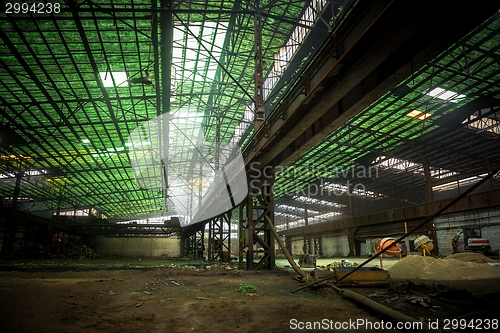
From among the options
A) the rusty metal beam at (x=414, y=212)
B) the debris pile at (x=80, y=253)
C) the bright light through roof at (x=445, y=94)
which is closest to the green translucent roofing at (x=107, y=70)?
the debris pile at (x=80, y=253)

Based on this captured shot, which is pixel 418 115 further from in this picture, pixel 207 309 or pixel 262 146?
pixel 207 309

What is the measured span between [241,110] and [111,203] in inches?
1127

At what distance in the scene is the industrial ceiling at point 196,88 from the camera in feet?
41.7

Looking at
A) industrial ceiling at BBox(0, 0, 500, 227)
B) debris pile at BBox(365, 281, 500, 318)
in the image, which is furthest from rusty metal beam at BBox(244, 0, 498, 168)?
debris pile at BBox(365, 281, 500, 318)

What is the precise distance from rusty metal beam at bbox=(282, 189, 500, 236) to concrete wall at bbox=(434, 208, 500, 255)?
2.62 m

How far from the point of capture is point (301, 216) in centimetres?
4656

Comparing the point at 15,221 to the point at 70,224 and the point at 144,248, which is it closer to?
the point at 70,224

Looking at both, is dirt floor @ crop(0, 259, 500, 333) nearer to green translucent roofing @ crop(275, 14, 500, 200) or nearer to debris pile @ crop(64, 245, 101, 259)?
green translucent roofing @ crop(275, 14, 500, 200)

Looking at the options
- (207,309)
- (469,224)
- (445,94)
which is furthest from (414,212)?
(207,309)

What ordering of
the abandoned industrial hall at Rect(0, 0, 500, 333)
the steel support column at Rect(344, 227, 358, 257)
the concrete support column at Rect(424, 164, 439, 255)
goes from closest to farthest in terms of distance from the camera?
the abandoned industrial hall at Rect(0, 0, 500, 333) → the concrete support column at Rect(424, 164, 439, 255) → the steel support column at Rect(344, 227, 358, 257)

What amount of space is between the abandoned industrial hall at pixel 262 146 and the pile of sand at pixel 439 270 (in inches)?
2.6

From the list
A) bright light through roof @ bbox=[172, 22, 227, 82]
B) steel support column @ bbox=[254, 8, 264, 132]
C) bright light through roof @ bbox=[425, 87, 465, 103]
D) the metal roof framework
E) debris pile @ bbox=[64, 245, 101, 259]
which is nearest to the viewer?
steel support column @ bbox=[254, 8, 264, 132]

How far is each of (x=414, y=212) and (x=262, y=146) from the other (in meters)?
15.8

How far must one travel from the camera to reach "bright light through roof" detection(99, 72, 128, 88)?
15.8 m
